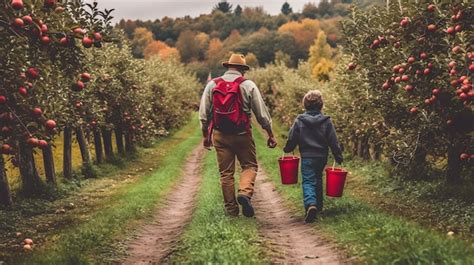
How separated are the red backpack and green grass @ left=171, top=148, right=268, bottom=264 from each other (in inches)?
67.4

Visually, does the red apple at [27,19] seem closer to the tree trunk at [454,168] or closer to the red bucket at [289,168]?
the red bucket at [289,168]

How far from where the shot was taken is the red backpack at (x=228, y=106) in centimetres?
969

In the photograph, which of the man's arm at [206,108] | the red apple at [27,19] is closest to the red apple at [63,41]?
the red apple at [27,19]

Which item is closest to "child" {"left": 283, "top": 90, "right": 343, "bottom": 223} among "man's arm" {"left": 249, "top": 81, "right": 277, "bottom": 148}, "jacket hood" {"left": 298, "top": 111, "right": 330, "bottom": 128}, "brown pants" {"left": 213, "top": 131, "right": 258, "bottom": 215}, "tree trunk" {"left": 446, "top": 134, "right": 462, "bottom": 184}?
"jacket hood" {"left": 298, "top": 111, "right": 330, "bottom": 128}

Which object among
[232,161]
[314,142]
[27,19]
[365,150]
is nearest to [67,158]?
[232,161]

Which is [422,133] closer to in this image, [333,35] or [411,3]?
[411,3]

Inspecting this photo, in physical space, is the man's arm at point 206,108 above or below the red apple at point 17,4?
below

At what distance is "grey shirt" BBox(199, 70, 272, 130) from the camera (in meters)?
9.82

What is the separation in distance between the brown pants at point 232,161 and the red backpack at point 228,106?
0.76 ft

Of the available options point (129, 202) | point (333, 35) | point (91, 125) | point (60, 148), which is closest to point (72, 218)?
point (129, 202)

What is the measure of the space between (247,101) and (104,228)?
3.56 meters

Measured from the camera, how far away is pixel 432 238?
21.7ft

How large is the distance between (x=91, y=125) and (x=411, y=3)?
1319cm

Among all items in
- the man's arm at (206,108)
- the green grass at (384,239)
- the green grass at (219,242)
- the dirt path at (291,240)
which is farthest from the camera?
the man's arm at (206,108)
